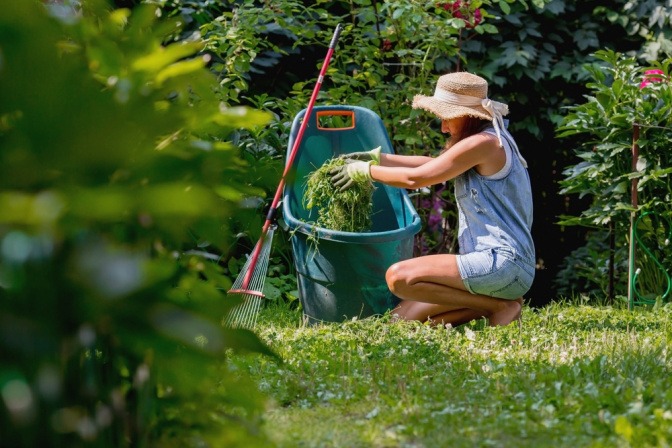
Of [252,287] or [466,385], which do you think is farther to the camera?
[252,287]

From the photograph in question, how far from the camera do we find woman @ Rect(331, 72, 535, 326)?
153 inches

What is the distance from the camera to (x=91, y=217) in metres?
1.19

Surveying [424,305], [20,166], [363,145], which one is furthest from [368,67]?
[20,166]

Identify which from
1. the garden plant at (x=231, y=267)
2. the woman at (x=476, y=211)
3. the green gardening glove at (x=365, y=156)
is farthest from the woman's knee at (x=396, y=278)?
the green gardening glove at (x=365, y=156)

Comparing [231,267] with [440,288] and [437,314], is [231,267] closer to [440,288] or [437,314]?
[437,314]

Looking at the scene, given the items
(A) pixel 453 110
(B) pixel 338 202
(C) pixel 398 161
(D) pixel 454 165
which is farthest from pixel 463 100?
(B) pixel 338 202

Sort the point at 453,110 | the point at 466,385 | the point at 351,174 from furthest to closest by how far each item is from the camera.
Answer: the point at 351,174 → the point at 453,110 → the point at 466,385

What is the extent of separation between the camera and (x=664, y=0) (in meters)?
5.67

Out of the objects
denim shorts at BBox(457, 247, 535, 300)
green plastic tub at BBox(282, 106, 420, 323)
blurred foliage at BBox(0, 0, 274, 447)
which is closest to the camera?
blurred foliage at BBox(0, 0, 274, 447)

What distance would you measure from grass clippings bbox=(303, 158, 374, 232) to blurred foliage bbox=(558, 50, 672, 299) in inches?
50.1

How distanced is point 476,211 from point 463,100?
47cm

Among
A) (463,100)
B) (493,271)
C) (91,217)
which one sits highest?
(91,217)

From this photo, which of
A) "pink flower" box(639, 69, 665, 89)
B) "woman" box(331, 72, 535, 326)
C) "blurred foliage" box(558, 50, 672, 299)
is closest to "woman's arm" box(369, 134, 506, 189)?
"woman" box(331, 72, 535, 326)

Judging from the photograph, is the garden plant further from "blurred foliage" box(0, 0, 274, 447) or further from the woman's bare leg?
the woman's bare leg
